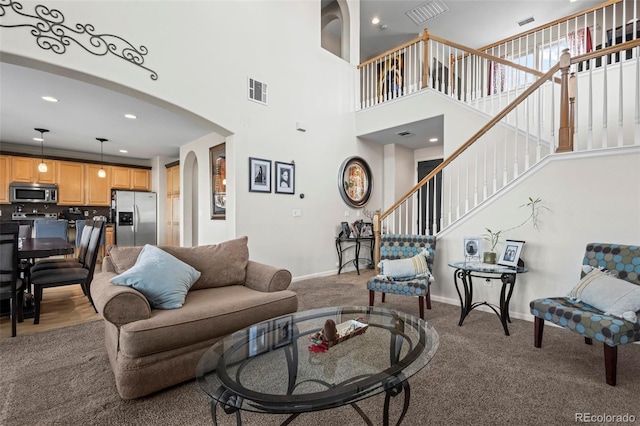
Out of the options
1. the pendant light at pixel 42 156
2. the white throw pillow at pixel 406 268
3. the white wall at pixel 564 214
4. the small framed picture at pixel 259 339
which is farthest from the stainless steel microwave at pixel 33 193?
the white wall at pixel 564 214

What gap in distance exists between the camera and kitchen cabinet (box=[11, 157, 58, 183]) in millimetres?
5914

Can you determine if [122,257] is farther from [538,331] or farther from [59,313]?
[538,331]

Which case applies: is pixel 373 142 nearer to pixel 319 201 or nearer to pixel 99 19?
pixel 319 201

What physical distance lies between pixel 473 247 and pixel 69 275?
4.25 metres

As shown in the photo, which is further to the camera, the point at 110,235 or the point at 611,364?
the point at 110,235

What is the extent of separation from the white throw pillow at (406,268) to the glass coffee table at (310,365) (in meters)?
1.20

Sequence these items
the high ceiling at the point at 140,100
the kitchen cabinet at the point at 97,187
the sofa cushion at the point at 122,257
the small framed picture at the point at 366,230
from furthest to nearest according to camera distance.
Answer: the kitchen cabinet at the point at 97,187, the small framed picture at the point at 366,230, the high ceiling at the point at 140,100, the sofa cushion at the point at 122,257

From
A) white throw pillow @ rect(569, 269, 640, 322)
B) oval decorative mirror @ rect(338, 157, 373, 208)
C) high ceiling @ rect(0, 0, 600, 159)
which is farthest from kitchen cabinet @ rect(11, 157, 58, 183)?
white throw pillow @ rect(569, 269, 640, 322)

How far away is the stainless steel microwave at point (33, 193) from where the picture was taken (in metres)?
5.81

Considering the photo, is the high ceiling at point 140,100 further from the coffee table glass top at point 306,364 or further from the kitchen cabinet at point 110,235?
the coffee table glass top at point 306,364

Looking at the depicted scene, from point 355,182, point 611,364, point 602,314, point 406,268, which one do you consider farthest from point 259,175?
point 611,364

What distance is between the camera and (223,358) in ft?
4.49

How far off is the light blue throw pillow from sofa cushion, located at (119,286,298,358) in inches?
3.4

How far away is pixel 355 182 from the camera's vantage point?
5691 mm
